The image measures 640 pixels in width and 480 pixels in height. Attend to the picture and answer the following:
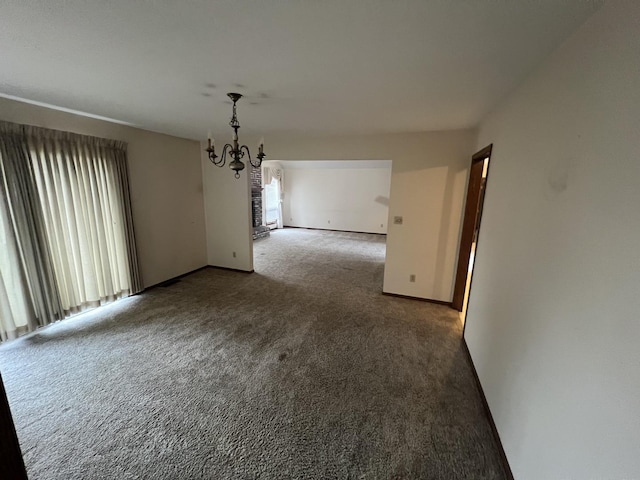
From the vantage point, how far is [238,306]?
3479 millimetres

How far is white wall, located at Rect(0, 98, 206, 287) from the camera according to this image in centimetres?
344

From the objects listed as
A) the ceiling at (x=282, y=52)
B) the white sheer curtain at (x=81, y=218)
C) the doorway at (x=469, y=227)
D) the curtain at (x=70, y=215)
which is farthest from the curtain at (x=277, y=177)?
the doorway at (x=469, y=227)

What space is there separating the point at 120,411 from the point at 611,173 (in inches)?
118

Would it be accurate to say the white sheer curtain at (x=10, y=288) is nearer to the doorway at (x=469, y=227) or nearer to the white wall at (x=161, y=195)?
the white wall at (x=161, y=195)

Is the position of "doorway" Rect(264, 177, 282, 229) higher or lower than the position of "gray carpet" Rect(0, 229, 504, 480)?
higher

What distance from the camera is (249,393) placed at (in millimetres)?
2033

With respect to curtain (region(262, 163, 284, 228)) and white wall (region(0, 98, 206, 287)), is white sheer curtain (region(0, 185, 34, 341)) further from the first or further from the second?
curtain (region(262, 163, 284, 228))

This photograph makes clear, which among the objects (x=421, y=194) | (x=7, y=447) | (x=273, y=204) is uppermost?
(x=421, y=194)

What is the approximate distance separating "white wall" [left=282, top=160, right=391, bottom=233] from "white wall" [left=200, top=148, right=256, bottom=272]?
438cm

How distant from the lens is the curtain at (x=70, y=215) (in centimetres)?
252

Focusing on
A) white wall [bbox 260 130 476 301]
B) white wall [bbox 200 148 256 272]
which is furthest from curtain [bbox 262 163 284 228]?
white wall [bbox 260 130 476 301]

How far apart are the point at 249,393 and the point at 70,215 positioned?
2.84m

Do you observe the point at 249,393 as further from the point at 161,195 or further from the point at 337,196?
the point at 337,196

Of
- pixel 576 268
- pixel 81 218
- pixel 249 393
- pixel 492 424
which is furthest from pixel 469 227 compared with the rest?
pixel 81 218
